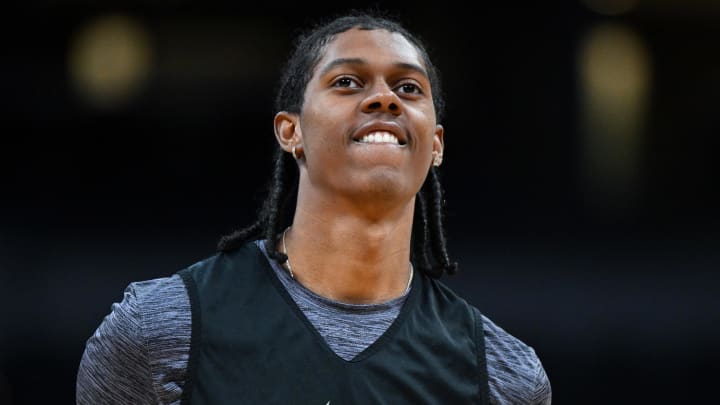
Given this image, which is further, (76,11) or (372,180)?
(76,11)

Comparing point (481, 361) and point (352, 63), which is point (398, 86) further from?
point (481, 361)

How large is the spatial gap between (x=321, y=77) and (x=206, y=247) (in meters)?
2.71

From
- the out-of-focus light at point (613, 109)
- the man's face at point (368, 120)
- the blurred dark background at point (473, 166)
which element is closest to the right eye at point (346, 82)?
the man's face at point (368, 120)

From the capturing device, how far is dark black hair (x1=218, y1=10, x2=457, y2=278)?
2.86 m

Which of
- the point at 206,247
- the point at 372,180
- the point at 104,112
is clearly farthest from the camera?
the point at 104,112

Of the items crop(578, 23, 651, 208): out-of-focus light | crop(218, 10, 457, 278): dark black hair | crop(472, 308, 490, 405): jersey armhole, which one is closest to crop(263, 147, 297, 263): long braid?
crop(218, 10, 457, 278): dark black hair

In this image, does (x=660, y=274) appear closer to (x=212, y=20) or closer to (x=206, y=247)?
(x=206, y=247)

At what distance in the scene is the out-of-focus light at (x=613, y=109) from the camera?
5777mm

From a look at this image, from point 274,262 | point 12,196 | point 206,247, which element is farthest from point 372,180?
point 12,196

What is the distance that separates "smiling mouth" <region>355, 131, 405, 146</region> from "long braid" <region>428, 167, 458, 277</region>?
1.19 ft

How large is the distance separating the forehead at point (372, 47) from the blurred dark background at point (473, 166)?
2.53 metres

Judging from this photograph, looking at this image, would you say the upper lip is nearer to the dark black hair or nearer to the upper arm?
the dark black hair

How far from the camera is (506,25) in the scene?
235 inches

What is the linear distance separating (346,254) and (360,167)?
0.20 m
